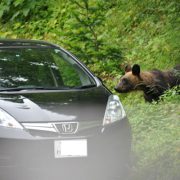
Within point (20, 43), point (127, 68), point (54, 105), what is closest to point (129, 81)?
point (127, 68)

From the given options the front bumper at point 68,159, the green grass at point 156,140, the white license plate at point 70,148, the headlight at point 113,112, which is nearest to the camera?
the front bumper at point 68,159

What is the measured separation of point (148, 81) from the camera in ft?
39.5

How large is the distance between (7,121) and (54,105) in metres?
0.58

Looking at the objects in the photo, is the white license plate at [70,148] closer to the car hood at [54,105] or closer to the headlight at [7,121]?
the car hood at [54,105]

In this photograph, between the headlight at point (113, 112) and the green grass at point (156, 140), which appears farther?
the green grass at point (156, 140)

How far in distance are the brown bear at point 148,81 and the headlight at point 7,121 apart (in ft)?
18.7

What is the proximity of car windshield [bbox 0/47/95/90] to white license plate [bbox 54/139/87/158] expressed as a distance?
1178mm

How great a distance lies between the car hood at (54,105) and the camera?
6.25m

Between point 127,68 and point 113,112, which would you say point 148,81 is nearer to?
point 127,68

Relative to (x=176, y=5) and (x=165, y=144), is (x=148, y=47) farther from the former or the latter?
(x=165, y=144)

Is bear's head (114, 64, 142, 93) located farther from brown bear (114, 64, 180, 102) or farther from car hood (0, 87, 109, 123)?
car hood (0, 87, 109, 123)

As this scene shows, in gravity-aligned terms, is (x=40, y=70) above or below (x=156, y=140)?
above

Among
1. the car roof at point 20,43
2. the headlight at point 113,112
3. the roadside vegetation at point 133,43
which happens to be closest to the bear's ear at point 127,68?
the roadside vegetation at point 133,43

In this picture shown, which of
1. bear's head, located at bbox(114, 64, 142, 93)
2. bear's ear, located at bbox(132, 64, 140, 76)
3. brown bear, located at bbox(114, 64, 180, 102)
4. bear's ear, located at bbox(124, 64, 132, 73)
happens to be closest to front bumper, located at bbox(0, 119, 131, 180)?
brown bear, located at bbox(114, 64, 180, 102)
